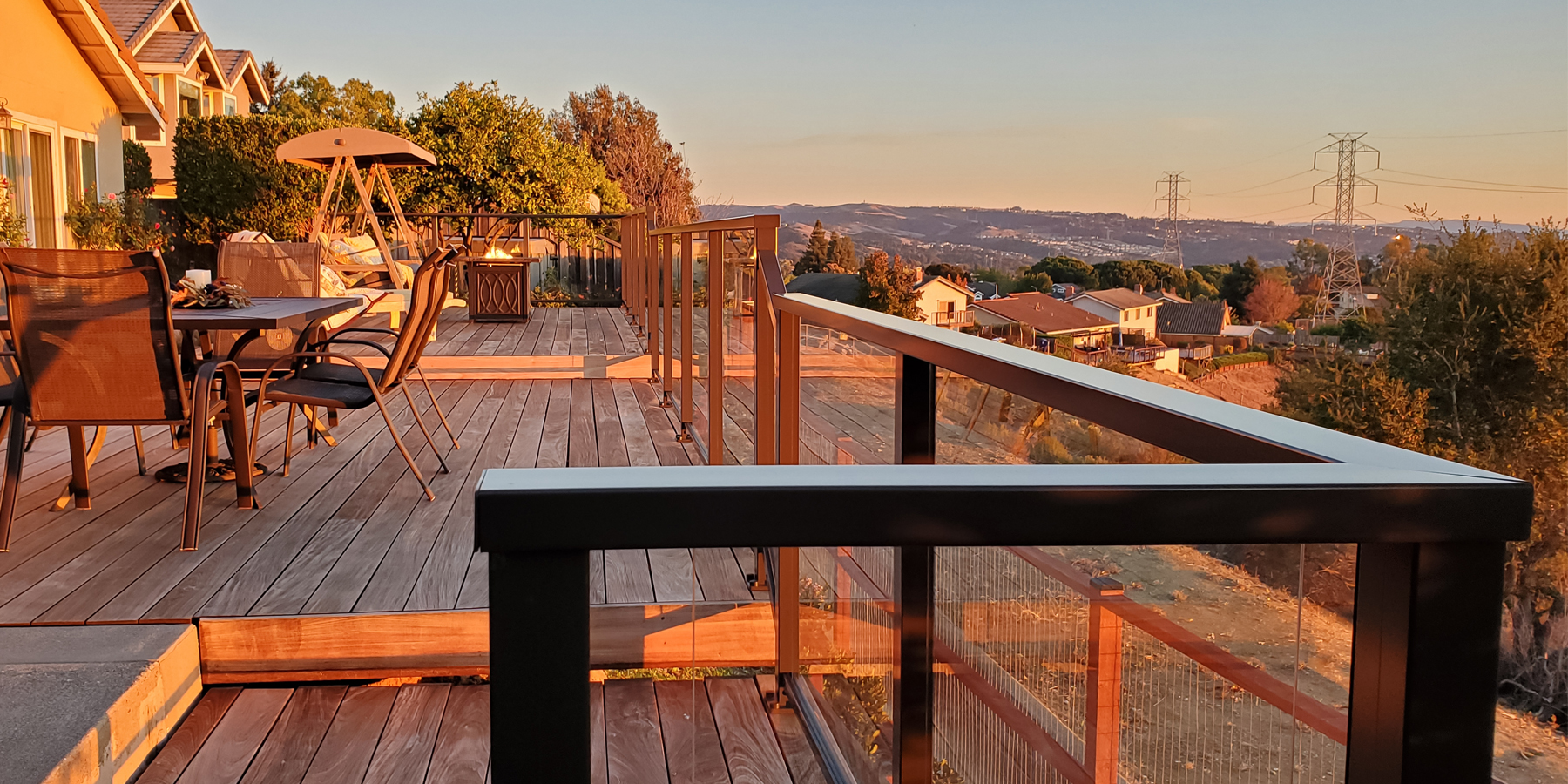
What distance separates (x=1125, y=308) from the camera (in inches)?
1414

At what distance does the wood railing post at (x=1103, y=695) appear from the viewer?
2.71ft

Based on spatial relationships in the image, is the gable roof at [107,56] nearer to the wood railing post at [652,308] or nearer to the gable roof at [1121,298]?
the wood railing post at [652,308]

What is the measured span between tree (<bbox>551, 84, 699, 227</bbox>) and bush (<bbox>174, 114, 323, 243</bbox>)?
706 inches

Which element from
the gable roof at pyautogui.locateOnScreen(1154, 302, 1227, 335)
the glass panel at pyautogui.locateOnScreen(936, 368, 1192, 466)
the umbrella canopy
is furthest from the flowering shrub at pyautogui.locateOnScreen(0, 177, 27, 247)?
the gable roof at pyautogui.locateOnScreen(1154, 302, 1227, 335)

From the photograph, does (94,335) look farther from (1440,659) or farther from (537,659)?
(1440,659)

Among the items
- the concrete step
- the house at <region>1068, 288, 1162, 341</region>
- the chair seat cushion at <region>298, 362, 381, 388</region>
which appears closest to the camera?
the concrete step

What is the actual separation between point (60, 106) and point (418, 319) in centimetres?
1103

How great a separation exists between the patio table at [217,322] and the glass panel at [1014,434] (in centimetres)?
294

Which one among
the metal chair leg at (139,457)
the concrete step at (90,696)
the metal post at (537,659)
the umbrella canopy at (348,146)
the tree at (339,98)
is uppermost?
the tree at (339,98)

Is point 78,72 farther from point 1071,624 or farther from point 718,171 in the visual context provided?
point 718,171

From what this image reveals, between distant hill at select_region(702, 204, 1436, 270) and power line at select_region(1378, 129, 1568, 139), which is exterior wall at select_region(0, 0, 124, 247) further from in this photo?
power line at select_region(1378, 129, 1568, 139)

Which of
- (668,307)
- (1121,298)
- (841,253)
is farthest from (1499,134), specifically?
(668,307)

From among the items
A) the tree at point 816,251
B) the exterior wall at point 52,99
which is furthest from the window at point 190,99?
the tree at point 816,251

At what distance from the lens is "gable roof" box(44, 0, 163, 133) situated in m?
12.5
